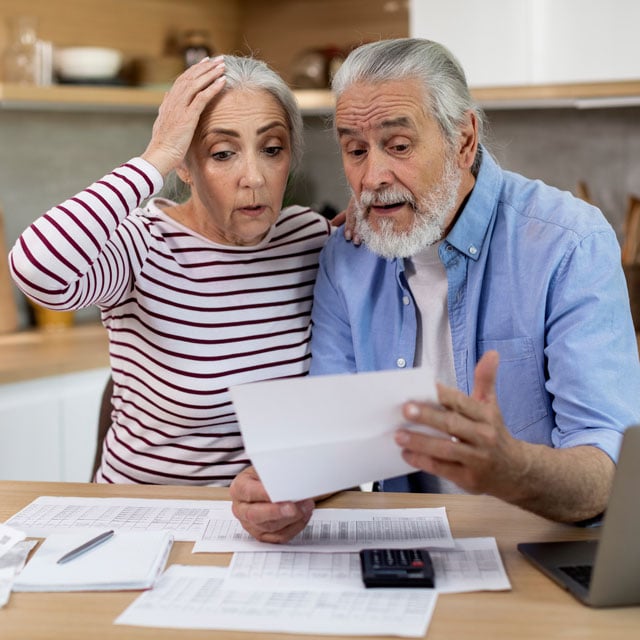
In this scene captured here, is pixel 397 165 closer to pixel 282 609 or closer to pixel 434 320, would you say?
pixel 434 320

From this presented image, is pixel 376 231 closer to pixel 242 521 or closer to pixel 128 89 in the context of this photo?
pixel 242 521

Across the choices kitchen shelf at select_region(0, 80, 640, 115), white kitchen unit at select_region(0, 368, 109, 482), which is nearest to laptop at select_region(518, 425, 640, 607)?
white kitchen unit at select_region(0, 368, 109, 482)

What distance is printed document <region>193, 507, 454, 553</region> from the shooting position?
1262mm

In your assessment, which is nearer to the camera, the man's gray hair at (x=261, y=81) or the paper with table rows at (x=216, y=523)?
the paper with table rows at (x=216, y=523)

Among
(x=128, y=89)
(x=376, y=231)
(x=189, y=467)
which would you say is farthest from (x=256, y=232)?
(x=128, y=89)

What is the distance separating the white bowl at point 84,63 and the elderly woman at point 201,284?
143 cm

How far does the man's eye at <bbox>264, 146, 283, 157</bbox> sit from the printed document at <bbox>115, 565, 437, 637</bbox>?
2.67 ft

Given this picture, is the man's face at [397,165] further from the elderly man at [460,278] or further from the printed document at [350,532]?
the printed document at [350,532]

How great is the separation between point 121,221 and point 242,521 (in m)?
0.60

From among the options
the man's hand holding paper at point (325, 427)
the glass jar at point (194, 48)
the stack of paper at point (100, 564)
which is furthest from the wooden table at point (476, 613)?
the glass jar at point (194, 48)

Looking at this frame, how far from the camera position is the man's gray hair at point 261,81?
5.58 ft

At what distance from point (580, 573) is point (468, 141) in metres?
0.81

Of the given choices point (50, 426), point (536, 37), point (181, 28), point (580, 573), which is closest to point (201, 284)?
point (580, 573)

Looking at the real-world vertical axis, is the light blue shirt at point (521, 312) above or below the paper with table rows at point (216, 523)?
above
